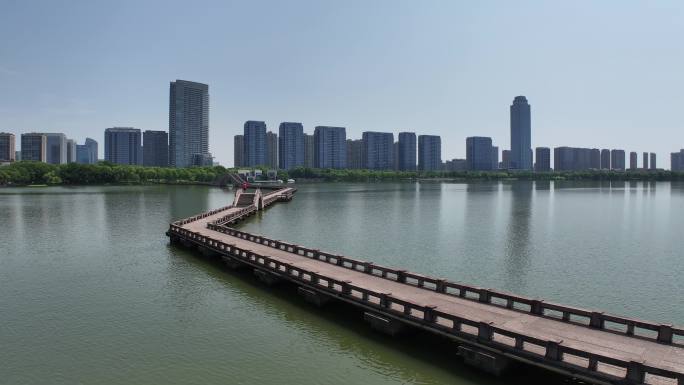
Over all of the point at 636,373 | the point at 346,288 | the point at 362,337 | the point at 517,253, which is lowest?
the point at 362,337

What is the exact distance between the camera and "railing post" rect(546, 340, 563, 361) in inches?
604

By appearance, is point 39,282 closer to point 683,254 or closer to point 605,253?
point 605,253

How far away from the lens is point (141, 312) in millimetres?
25375

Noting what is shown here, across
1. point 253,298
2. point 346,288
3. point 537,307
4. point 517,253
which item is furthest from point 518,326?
point 517,253

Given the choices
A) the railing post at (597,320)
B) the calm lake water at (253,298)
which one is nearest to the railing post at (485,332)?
the calm lake water at (253,298)

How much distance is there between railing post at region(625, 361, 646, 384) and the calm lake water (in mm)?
3222

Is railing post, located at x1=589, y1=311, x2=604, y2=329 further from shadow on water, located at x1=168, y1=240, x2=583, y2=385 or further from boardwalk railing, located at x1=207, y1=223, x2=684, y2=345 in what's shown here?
shadow on water, located at x1=168, y1=240, x2=583, y2=385

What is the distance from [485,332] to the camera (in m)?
17.3

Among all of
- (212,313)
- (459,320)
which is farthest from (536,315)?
(212,313)

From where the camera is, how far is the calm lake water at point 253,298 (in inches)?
724

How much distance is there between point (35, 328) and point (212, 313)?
8221 millimetres

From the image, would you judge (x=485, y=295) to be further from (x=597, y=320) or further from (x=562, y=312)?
(x=597, y=320)

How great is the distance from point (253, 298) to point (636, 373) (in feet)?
64.6

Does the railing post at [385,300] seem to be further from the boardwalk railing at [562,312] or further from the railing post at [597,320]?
the railing post at [597,320]
